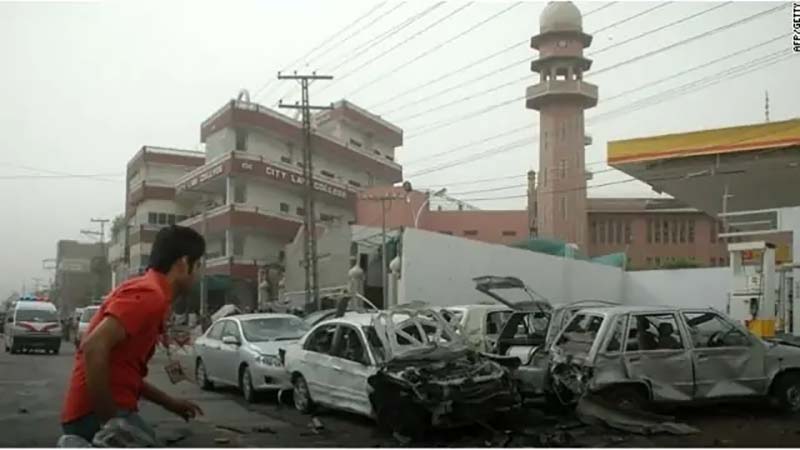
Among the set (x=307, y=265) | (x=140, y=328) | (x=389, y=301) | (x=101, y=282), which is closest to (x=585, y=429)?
(x=140, y=328)

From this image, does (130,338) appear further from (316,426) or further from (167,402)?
(316,426)

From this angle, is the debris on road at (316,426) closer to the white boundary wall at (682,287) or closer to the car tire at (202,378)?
the car tire at (202,378)

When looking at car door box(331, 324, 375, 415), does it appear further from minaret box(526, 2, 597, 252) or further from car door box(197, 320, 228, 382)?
minaret box(526, 2, 597, 252)

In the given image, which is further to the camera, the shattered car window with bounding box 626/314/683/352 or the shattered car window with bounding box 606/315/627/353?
the shattered car window with bounding box 626/314/683/352

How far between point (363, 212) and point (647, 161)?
28538 millimetres

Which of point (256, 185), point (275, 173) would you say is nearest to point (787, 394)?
point (275, 173)

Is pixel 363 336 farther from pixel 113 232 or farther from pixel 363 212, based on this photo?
pixel 113 232

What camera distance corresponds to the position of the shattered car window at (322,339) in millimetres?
12503

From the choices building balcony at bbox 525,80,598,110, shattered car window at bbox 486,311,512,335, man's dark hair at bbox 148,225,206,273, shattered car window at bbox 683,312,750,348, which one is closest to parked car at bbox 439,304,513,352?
shattered car window at bbox 486,311,512,335

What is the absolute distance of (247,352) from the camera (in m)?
15.1

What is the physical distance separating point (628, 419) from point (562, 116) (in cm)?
5346

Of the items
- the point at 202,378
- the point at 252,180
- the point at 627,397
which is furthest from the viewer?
the point at 252,180

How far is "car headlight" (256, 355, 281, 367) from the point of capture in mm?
14550

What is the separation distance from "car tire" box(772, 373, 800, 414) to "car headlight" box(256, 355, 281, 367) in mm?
7245
